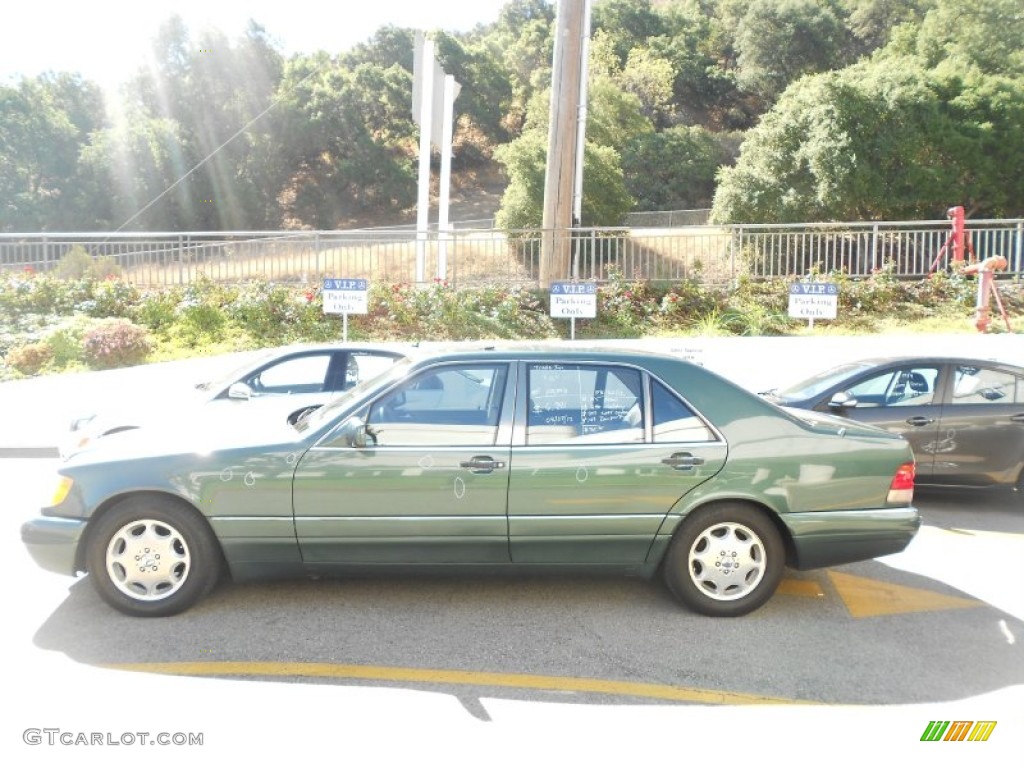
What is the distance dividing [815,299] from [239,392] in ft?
36.5

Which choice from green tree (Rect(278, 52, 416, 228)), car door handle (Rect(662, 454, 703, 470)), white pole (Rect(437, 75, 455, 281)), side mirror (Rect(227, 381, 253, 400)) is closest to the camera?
car door handle (Rect(662, 454, 703, 470))

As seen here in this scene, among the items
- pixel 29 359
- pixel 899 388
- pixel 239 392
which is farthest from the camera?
pixel 29 359

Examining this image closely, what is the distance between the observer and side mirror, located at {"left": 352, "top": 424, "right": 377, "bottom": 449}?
511cm

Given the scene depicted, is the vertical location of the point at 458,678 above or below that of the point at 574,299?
below

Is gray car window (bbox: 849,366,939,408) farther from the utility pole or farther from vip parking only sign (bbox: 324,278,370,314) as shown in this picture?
the utility pole

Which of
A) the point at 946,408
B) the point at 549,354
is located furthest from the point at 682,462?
the point at 946,408

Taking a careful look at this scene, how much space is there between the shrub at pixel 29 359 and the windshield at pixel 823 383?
39.5 ft

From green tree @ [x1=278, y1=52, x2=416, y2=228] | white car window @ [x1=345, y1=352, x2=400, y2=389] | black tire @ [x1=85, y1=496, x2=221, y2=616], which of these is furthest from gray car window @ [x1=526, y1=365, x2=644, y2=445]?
green tree @ [x1=278, y1=52, x2=416, y2=228]

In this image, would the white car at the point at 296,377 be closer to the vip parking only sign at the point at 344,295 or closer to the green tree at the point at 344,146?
the vip parking only sign at the point at 344,295

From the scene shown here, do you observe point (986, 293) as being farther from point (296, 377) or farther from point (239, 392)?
point (239, 392)

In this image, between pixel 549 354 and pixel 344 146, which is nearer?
pixel 549 354

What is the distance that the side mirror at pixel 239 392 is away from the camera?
28.2ft

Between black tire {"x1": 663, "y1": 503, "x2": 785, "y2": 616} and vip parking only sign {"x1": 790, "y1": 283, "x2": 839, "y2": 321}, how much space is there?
11989 mm

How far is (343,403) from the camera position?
5438mm
